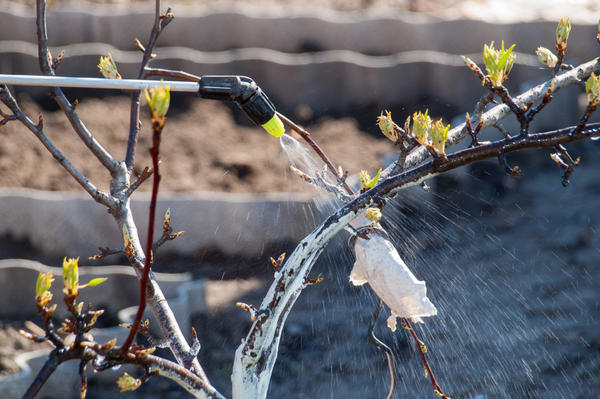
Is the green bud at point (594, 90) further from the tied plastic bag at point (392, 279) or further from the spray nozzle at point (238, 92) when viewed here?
the spray nozzle at point (238, 92)

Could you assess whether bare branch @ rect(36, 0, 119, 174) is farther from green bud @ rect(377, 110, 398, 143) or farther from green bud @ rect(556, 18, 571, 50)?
green bud @ rect(556, 18, 571, 50)

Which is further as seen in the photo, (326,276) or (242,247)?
(242,247)

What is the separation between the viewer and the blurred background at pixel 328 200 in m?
4.96

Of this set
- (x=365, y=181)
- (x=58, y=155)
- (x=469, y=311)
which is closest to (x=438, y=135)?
(x=365, y=181)

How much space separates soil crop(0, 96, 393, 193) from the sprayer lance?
471 centimetres

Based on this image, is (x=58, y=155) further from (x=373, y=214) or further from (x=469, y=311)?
(x=469, y=311)

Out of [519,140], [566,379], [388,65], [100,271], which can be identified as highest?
[519,140]

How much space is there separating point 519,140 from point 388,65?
→ 701cm

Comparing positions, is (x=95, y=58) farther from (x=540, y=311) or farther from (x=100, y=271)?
(x=540, y=311)

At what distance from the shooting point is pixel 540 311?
17.2ft

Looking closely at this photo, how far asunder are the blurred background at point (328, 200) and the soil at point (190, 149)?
29mm

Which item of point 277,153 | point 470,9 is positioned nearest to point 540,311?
point 277,153

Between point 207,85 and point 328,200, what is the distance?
4143 mm

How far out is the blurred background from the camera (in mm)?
4961
